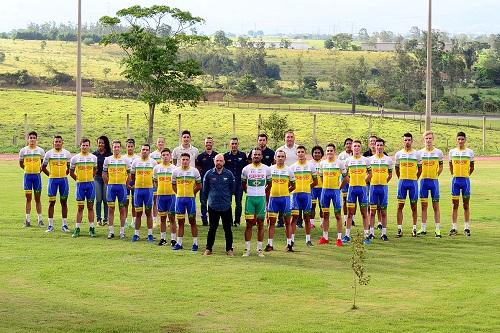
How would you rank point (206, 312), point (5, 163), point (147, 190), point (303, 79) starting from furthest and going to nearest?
point (303, 79)
point (5, 163)
point (147, 190)
point (206, 312)

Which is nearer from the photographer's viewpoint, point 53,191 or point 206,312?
point 206,312

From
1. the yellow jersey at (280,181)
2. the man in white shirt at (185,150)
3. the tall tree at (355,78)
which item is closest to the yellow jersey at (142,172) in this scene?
the man in white shirt at (185,150)

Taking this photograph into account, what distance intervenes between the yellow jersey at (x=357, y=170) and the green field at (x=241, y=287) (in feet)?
4.63

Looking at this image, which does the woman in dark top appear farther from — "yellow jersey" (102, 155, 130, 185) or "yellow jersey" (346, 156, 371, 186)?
"yellow jersey" (346, 156, 371, 186)

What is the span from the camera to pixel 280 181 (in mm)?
20594

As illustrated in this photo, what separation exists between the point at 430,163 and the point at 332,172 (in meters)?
2.63

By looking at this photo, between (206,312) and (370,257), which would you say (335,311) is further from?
(370,257)

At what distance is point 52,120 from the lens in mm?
65562

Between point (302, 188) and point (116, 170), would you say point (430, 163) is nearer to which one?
point (302, 188)

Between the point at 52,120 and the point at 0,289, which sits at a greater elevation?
the point at 52,120

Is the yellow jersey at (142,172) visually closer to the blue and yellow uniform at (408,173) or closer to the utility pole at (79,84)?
the blue and yellow uniform at (408,173)

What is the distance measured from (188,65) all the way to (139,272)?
2790 cm

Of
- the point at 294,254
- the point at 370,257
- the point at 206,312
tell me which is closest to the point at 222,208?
the point at 294,254

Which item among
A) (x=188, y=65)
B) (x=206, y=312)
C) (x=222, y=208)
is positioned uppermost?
(x=188, y=65)
